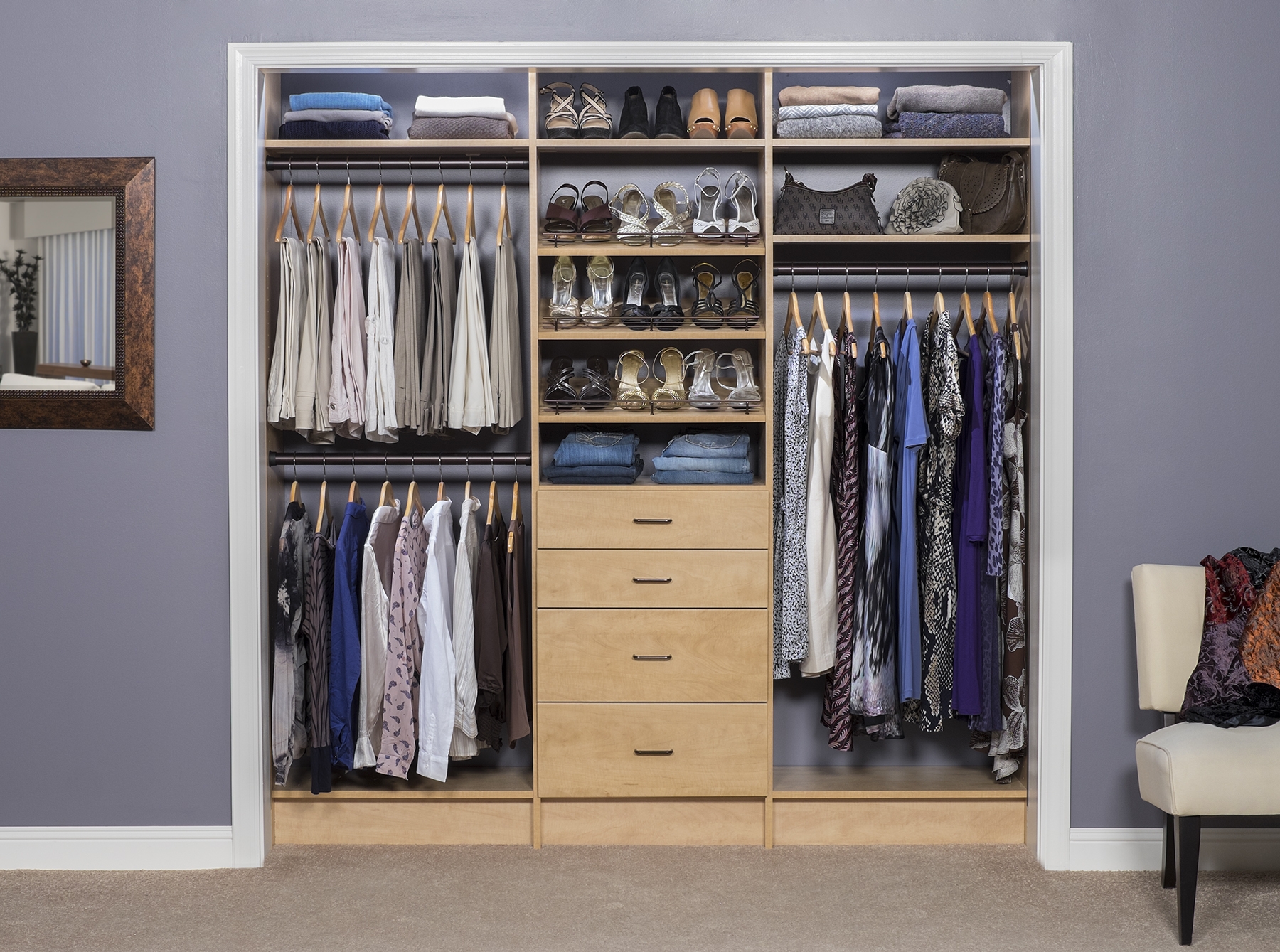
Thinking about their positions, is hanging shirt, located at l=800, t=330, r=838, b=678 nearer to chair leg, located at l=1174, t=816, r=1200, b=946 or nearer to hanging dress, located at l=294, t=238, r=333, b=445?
chair leg, located at l=1174, t=816, r=1200, b=946

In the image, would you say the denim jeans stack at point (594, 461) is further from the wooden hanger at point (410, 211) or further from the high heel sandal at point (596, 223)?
the wooden hanger at point (410, 211)

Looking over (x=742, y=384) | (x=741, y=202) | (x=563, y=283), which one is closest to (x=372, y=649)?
(x=563, y=283)

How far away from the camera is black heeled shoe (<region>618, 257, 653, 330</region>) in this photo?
286 cm

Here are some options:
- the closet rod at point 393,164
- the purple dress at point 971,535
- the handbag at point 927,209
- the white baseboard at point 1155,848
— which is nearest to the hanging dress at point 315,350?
the closet rod at point 393,164

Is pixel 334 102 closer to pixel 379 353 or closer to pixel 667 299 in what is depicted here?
pixel 379 353

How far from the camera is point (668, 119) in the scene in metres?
2.87

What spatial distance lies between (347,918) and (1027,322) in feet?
7.96

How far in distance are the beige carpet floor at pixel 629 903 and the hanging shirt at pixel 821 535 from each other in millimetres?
578

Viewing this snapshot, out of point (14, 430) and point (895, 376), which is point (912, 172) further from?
point (14, 430)

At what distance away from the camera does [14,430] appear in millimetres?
2723

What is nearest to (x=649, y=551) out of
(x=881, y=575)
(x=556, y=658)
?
(x=556, y=658)

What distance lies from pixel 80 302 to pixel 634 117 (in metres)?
1.62

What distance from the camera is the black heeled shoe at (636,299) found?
286 cm

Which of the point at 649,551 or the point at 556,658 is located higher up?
the point at 649,551
